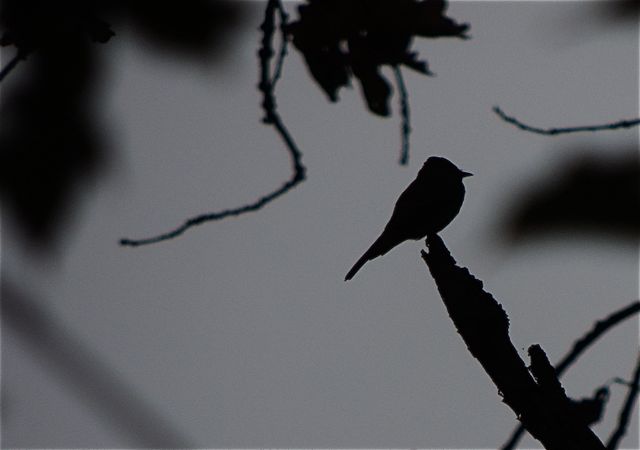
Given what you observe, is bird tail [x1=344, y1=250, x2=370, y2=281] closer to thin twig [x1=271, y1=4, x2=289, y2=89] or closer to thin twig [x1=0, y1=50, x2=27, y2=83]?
thin twig [x1=271, y1=4, x2=289, y2=89]

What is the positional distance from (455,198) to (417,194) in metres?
0.33

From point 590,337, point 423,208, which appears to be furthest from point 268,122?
point 423,208

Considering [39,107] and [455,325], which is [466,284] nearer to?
[455,325]

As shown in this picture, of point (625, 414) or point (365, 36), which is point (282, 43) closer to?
point (365, 36)

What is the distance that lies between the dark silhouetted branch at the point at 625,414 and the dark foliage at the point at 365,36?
1478 mm

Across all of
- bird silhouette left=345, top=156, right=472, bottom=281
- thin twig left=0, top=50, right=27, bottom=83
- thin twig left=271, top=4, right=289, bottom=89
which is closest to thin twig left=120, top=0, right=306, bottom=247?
thin twig left=271, top=4, right=289, bottom=89

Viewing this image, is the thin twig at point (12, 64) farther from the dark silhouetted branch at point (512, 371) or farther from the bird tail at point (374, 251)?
the bird tail at point (374, 251)

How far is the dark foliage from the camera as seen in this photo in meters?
2.27

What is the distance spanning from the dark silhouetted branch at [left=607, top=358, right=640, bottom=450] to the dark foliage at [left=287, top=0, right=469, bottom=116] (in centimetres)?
148

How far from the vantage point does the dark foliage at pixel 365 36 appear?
89.4 inches

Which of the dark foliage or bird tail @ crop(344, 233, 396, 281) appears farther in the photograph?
bird tail @ crop(344, 233, 396, 281)

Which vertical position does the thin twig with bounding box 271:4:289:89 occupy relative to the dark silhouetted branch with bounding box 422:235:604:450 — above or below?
above

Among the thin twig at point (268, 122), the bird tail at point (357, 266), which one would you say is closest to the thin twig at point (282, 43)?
the thin twig at point (268, 122)

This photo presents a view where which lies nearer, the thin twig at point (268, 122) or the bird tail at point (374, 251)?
the thin twig at point (268, 122)
